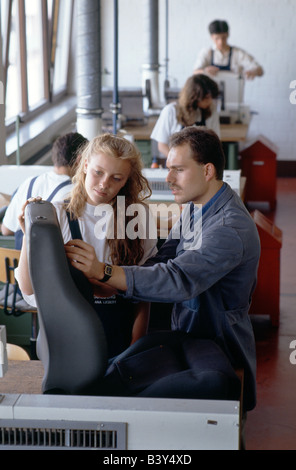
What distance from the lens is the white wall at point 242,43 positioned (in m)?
9.62

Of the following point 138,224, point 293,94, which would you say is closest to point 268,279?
point 138,224

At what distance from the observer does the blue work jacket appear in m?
2.04

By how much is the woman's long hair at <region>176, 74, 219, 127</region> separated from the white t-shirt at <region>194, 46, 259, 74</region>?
10.1 feet

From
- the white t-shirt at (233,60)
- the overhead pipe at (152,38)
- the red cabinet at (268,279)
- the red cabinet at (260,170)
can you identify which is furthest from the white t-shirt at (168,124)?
the overhead pipe at (152,38)

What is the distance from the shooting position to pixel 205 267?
2.08 meters

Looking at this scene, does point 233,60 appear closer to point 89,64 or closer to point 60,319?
point 89,64

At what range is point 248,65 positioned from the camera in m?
8.48

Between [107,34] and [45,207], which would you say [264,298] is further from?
[107,34]

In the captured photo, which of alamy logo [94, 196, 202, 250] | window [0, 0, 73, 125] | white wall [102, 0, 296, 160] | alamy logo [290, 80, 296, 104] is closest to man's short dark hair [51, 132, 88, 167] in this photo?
alamy logo [94, 196, 202, 250]

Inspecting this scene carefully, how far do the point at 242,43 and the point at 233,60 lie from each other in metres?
1.40

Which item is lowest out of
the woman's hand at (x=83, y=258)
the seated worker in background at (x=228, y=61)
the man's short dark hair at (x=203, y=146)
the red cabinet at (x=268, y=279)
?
the red cabinet at (x=268, y=279)

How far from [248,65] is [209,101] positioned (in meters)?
3.23

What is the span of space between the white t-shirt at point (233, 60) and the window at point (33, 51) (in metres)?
1.78

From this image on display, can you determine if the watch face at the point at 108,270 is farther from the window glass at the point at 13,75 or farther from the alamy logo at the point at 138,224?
the window glass at the point at 13,75
